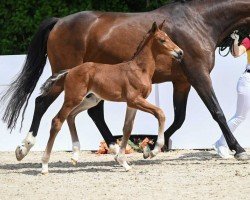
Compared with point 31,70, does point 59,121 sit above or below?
below

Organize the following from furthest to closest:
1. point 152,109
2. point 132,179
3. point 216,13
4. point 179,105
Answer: point 179,105 → point 216,13 → point 152,109 → point 132,179

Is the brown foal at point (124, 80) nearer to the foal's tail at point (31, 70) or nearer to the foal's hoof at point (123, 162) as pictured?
the foal's hoof at point (123, 162)

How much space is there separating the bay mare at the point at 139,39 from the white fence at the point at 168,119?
1290mm

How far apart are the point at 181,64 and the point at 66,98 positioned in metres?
1.55

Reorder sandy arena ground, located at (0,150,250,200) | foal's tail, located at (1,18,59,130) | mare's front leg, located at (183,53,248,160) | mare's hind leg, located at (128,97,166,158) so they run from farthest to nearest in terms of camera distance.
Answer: foal's tail, located at (1,18,59,130) < mare's front leg, located at (183,53,248,160) < mare's hind leg, located at (128,97,166,158) < sandy arena ground, located at (0,150,250,200)

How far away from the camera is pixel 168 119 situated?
1046 cm

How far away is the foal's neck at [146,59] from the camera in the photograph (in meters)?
7.81

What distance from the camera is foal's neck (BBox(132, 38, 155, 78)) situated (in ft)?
25.6

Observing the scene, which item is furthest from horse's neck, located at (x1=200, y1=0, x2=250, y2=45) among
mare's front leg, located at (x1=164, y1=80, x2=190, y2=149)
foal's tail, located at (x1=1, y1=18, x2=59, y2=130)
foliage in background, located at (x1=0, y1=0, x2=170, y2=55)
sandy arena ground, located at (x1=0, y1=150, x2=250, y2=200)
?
foliage in background, located at (x1=0, y1=0, x2=170, y2=55)

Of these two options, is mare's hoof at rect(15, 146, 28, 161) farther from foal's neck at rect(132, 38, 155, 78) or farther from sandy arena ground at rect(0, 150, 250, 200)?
foal's neck at rect(132, 38, 155, 78)

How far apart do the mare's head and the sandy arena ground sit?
4.07 ft

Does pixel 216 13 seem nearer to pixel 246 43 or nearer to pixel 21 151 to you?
pixel 246 43

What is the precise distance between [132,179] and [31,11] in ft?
23.3

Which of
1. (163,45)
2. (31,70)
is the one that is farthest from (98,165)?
(163,45)
